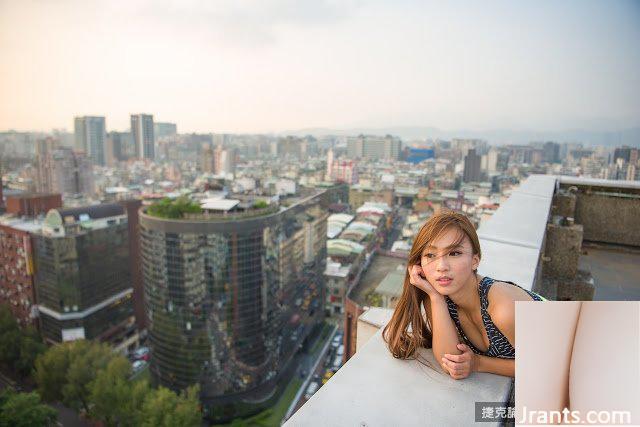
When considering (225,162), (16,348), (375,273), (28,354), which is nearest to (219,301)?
(375,273)

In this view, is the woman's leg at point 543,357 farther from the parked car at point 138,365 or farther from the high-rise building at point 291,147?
the high-rise building at point 291,147

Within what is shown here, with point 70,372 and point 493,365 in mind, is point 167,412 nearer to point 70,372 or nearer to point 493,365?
point 70,372

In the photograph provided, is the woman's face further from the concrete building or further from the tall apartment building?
the concrete building

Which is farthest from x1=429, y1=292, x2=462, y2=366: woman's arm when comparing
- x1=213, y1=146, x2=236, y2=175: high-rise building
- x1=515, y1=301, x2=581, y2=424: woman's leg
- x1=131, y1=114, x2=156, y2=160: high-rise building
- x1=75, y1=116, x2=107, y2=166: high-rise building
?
x1=131, y1=114, x2=156, y2=160: high-rise building

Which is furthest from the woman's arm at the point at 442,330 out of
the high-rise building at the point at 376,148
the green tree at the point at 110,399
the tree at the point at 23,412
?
the high-rise building at the point at 376,148

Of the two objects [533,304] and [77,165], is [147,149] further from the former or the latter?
[533,304]

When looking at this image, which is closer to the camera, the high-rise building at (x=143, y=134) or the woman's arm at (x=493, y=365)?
the woman's arm at (x=493, y=365)
